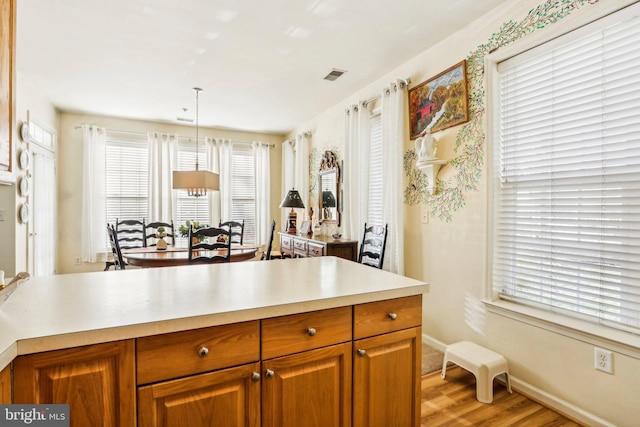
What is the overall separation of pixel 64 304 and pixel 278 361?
2.49ft

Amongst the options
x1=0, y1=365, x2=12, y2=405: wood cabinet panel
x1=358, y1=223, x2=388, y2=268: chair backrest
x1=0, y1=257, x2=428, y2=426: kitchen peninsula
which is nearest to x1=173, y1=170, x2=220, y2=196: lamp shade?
x1=358, y1=223, x2=388, y2=268: chair backrest

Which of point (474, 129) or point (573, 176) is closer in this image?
point (573, 176)

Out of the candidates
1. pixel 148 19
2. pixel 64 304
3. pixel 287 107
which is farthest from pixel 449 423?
pixel 287 107

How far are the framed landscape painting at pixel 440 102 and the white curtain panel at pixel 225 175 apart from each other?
→ 3702 millimetres

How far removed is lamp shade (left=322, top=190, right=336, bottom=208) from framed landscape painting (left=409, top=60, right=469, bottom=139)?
5.44ft

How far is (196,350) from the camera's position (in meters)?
1.06

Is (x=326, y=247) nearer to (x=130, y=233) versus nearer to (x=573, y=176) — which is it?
(x=573, y=176)

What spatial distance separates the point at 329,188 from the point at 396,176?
5.26 ft

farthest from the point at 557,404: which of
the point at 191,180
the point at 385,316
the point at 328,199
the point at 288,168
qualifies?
the point at 288,168

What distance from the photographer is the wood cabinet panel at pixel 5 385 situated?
0.82 m

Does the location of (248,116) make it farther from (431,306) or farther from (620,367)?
(620,367)

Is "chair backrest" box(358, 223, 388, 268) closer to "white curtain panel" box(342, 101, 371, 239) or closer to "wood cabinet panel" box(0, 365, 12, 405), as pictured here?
"white curtain panel" box(342, 101, 371, 239)

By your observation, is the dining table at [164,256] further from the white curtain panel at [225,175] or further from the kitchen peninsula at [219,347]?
the white curtain panel at [225,175]

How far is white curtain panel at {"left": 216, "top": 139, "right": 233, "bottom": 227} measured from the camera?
5867 millimetres
